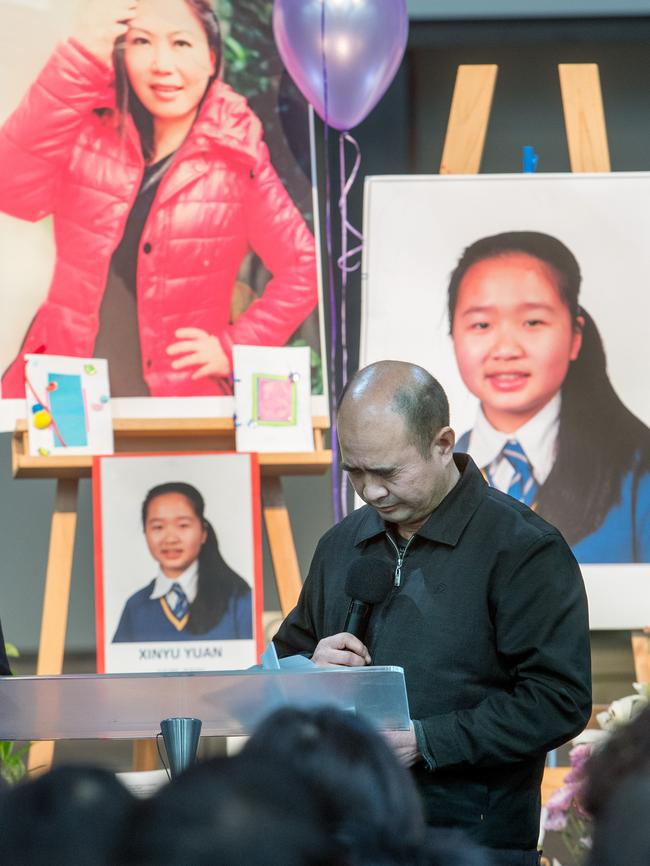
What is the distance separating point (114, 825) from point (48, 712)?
1141mm

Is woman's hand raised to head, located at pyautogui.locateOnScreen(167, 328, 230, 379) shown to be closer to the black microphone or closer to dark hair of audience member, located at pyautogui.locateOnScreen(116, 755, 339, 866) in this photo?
the black microphone

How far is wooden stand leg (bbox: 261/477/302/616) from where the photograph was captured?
13.8 ft

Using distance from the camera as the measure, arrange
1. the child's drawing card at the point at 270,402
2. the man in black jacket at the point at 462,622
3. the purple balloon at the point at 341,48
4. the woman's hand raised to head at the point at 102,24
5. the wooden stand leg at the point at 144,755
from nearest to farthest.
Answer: the man in black jacket at the point at 462,622, the purple balloon at the point at 341,48, the wooden stand leg at the point at 144,755, the child's drawing card at the point at 270,402, the woman's hand raised to head at the point at 102,24

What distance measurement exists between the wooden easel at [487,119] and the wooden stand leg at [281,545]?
125cm

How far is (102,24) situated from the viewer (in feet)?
14.4

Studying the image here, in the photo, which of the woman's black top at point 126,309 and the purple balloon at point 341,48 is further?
the woman's black top at point 126,309

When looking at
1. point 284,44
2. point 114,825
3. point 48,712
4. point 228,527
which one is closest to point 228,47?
point 284,44

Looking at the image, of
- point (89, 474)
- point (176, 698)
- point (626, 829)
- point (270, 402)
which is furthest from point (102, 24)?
point (626, 829)

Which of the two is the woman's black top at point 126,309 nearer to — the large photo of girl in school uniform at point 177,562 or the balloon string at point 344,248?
the large photo of girl in school uniform at point 177,562

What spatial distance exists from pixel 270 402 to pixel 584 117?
148 centimetres

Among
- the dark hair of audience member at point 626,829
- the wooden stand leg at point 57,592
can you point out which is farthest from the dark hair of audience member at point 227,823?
the wooden stand leg at point 57,592

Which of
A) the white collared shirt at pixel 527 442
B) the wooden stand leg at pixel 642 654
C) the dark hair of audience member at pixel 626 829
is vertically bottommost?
the wooden stand leg at pixel 642 654

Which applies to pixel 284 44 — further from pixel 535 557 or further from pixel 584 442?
pixel 535 557

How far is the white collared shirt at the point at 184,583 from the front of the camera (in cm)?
418
